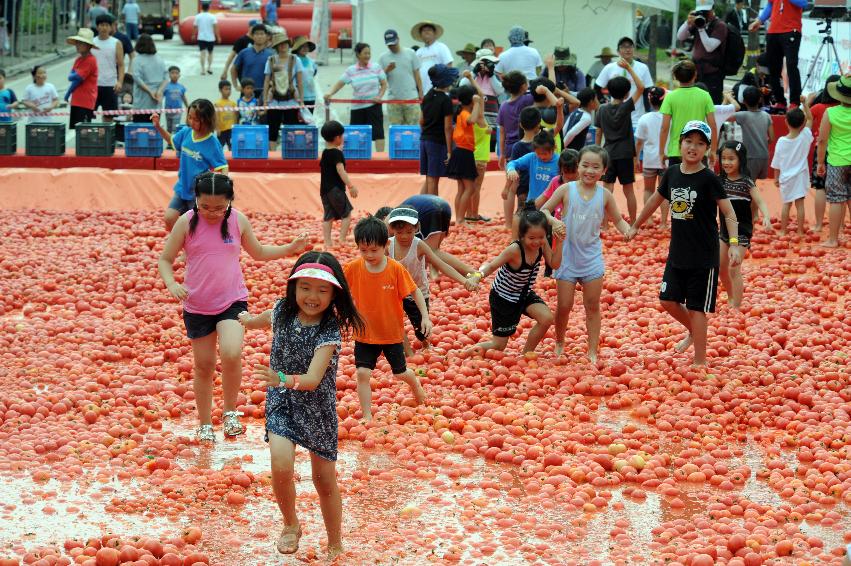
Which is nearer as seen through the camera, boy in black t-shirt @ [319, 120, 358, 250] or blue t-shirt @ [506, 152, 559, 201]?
blue t-shirt @ [506, 152, 559, 201]

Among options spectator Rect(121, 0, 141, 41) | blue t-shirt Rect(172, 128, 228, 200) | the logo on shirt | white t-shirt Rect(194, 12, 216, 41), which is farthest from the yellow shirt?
spectator Rect(121, 0, 141, 41)

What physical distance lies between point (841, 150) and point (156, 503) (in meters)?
9.90

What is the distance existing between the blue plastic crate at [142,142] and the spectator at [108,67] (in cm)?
161

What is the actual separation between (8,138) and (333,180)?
7.36m

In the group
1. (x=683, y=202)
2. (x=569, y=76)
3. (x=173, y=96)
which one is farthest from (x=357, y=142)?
(x=683, y=202)

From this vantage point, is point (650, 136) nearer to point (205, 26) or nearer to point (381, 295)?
point (381, 295)

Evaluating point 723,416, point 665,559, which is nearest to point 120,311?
point 723,416

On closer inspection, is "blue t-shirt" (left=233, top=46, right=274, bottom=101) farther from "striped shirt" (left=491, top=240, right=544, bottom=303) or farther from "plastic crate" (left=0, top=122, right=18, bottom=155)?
"striped shirt" (left=491, top=240, right=544, bottom=303)

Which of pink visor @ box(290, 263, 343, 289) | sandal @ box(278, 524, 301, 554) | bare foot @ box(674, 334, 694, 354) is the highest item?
pink visor @ box(290, 263, 343, 289)

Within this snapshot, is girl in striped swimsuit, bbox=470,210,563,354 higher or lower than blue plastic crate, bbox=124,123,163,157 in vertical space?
lower

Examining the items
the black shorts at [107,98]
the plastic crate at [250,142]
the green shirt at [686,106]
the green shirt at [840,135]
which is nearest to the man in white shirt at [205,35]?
the black shorts at [107,98]

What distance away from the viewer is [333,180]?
13.8 metres

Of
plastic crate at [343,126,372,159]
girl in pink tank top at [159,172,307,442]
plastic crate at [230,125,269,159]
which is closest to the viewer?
girl in pink tank top at [159,172,307,442]

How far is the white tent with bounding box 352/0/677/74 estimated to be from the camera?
75.5 ft
